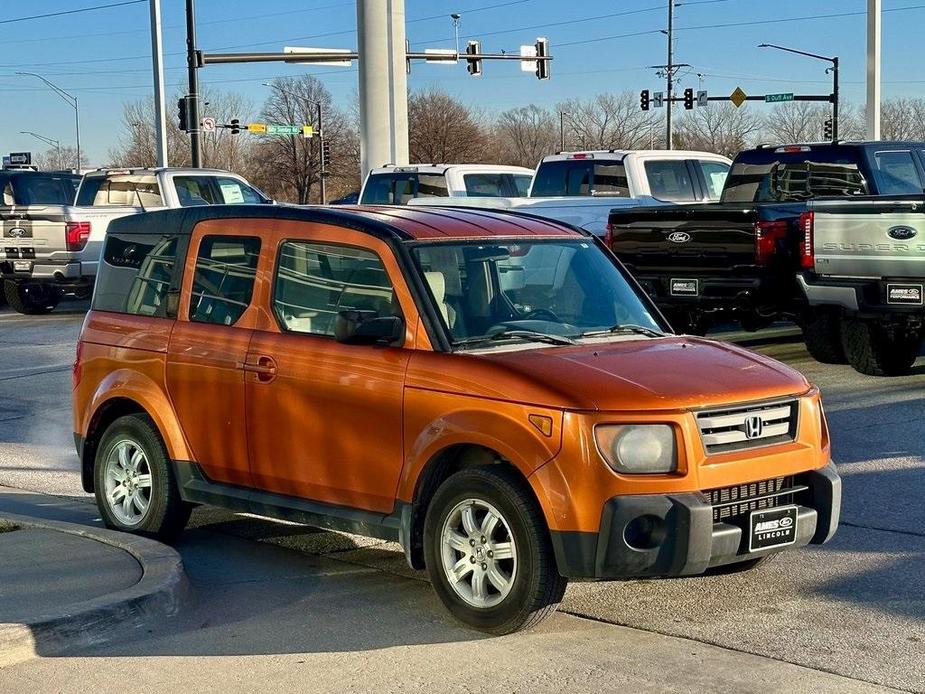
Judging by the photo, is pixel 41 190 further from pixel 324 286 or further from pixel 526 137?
pixel 526 137

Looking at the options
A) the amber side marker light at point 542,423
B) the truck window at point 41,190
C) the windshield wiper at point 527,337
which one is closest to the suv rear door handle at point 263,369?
the windshield wiper at point 527,337

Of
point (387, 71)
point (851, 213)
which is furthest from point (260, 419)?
point (387, 71)

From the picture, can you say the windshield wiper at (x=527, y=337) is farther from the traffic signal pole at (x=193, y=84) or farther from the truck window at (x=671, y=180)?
the traffic signal pole at (x=193, y=84)

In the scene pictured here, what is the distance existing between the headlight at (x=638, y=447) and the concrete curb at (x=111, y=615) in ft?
7.25

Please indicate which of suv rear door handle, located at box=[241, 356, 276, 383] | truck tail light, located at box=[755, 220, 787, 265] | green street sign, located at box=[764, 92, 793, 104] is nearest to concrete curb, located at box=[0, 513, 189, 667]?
suv rear door handle, located at box=[241, 356, 276, 383]

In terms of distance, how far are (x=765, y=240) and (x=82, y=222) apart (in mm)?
12081

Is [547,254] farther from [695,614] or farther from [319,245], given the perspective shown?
[695,614]

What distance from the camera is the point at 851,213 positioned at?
12.7m

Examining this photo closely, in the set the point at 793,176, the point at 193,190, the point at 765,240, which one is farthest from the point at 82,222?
the point at 765,240

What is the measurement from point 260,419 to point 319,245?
3.04ft

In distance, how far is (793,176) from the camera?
53.5 ft

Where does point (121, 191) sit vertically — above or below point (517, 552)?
above

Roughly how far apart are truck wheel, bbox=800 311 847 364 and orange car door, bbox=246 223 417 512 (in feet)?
27.6

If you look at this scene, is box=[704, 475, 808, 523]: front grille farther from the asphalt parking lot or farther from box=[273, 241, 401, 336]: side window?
box=[273, 241, 401, 336]: side window
